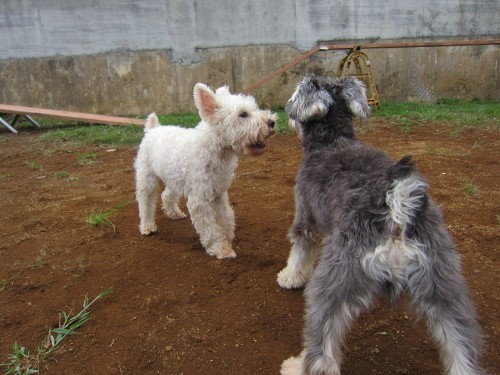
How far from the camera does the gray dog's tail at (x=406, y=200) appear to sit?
68.2 inches

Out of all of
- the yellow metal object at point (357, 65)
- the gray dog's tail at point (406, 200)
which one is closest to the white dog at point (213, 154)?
the gray dog's tail at point (406, 200)

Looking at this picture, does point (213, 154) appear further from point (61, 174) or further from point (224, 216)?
point (61, 174)

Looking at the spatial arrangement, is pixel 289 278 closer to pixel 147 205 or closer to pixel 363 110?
pixel 363 110

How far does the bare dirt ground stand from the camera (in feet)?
7.46

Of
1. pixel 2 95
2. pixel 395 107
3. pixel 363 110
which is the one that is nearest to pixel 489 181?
pixel 363 110

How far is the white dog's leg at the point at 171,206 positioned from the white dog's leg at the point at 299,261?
5.77 ft

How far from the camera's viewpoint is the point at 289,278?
286cm

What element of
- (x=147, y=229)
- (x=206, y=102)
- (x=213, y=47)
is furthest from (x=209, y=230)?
Result: (x=213, y=47)

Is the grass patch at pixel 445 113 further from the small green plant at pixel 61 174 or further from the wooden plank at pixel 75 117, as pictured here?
the small green plant at pixel 61 174

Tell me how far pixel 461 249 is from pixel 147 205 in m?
2.98

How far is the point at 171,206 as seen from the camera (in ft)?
13.8

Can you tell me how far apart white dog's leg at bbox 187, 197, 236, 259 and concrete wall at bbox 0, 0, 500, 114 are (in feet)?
21.6

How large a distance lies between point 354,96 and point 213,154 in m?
1.31

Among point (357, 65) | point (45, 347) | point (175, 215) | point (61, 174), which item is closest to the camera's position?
point (45, 347)
